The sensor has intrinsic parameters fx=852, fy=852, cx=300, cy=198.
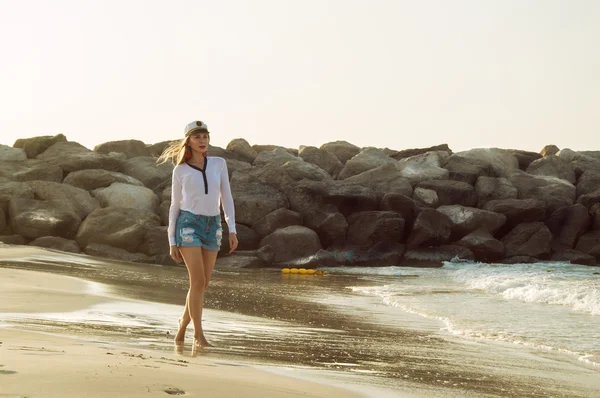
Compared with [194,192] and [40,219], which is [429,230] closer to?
[40,219]

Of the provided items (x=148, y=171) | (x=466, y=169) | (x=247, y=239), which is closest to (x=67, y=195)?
(x=148, y=171)

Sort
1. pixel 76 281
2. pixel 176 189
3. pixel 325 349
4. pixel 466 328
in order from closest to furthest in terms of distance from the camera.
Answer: pixel 176 189 < pixel 325 349 < pixel 466 328 < pixel 76 281

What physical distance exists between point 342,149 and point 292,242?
16.0 metres

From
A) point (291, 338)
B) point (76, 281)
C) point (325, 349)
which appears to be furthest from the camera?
point (76, 281)

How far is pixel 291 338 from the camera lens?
27.7 ft

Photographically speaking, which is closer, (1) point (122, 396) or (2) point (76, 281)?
(1) point (122, 396)

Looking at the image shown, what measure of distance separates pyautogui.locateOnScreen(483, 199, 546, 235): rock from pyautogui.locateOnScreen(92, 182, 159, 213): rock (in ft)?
42.2

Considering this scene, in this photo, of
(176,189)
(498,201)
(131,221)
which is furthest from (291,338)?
(498,201)

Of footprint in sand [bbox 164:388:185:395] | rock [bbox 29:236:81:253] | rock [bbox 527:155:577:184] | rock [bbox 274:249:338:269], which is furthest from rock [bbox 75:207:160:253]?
footprint in sand [bbox 164:388:185:395]

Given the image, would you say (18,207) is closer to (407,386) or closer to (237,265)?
(237,265)

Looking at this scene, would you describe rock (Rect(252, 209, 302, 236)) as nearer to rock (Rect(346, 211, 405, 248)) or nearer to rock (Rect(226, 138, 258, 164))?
rock (Rect(346, 211, 405, 248))

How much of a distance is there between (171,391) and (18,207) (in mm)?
24388

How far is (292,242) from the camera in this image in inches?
1099

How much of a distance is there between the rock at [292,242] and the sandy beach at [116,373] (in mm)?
20664
